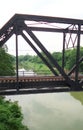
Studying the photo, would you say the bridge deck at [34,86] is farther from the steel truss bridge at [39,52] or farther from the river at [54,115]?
the river at [54,115]

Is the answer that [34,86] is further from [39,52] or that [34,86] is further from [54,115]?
[54,115]

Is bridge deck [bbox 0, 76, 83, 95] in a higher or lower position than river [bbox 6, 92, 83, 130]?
higher

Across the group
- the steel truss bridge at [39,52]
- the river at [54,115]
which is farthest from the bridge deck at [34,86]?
the river at [54,115]

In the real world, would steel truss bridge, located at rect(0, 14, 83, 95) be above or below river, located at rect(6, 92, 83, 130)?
above

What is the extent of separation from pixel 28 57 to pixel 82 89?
16165cm

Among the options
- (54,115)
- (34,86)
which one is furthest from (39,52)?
(54,115)

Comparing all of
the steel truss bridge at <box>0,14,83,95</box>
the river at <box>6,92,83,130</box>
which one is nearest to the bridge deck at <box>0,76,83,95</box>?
the steel truss bridge at <box>0,14,83,95</box>

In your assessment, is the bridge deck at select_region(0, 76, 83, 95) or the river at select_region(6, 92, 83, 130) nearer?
the bridge deck at select_region(0, 76, 83, 95)

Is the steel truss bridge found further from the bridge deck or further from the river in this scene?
the river

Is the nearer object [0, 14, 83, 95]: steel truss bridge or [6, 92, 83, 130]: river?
[0, 14, 83, 95]: steel truss bridge

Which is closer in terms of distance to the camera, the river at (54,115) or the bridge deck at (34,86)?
the bridge deck at (34,86)

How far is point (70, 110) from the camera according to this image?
34.9 meters

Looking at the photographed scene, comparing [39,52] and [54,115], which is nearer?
[39,52]

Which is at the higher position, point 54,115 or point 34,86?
point 34,86
